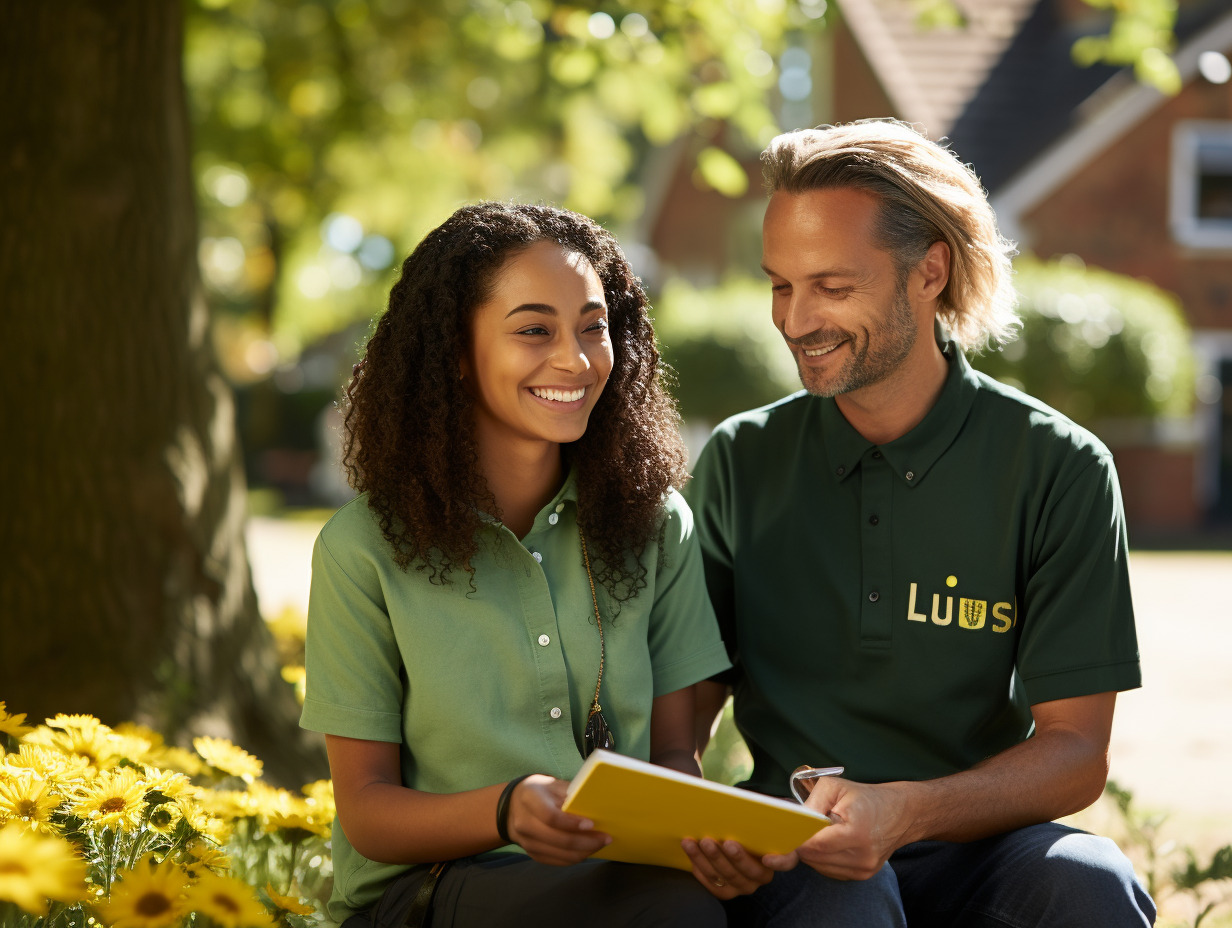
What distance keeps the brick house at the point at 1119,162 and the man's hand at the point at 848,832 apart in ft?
48.0

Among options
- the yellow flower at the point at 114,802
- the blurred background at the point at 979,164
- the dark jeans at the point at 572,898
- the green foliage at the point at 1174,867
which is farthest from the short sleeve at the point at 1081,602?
the blurred background at the point at 979,164

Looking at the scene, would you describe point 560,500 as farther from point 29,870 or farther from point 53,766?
point 29,870

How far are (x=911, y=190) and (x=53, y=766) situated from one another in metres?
1.99

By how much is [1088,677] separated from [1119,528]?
311mm

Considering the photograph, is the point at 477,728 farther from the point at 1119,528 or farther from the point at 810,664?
the point at 1119,528

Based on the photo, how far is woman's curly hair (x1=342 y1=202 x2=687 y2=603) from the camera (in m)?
2.32

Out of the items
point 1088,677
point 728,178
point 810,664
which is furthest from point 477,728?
point 728,178

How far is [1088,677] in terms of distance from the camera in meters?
2.45

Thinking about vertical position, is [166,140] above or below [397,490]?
above

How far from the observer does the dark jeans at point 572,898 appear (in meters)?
1.97

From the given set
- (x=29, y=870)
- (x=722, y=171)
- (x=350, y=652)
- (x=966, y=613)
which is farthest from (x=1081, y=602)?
(x=722, y=171)

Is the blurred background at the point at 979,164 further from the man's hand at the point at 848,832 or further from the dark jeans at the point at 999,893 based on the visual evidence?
the man's hand at the point at 848,832

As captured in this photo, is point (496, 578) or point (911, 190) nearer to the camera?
point (496, 578)

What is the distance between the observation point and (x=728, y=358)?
15477 millimetres
